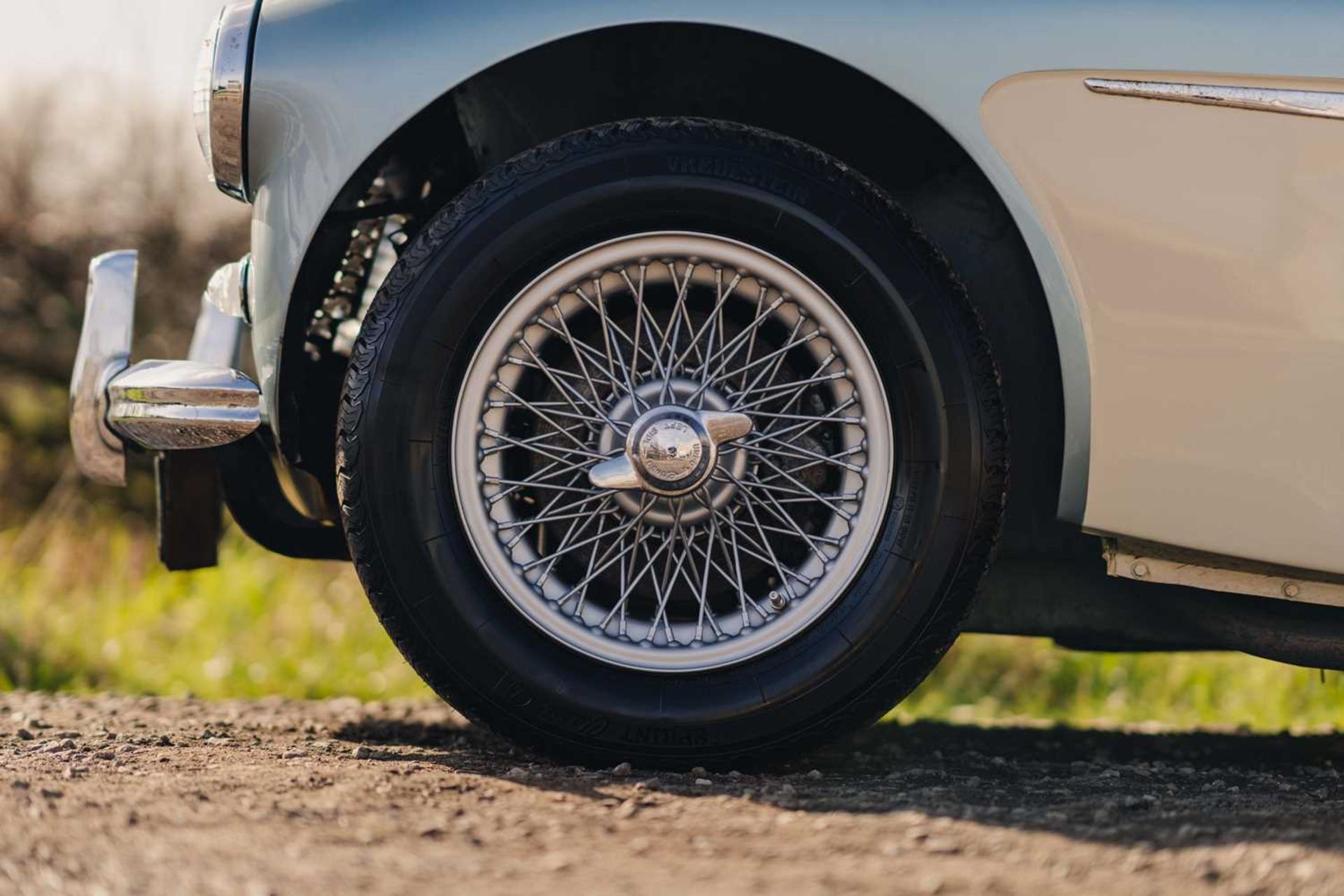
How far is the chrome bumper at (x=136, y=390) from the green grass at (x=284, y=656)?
5.58ft

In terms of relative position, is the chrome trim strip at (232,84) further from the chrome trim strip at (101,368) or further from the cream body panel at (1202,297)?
the cream body panel at (1202,297)

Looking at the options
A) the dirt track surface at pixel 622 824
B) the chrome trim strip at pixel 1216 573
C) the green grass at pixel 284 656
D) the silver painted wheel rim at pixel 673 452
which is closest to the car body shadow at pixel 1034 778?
the dirt track surface at pixel 622 824

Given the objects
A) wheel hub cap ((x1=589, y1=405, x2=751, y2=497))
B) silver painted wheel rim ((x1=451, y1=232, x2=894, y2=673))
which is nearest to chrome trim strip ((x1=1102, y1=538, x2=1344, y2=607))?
silver painted wheel rim ((x1=451, y1=232, x2=894, y2=673))

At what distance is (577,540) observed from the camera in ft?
7.48

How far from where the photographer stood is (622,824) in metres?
1.81

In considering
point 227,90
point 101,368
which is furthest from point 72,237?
point 227,90

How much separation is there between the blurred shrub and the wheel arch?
3871 mm

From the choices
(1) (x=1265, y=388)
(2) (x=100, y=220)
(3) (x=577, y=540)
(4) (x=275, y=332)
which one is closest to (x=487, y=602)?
(3) (x=577, y=540)

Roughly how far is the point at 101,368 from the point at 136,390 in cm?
21

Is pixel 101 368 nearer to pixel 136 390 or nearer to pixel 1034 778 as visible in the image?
pixel 136 390

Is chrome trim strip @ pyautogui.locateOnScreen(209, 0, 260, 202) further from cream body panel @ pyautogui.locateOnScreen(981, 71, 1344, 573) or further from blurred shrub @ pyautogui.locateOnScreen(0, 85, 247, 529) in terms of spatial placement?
blurred shrub @ pyautogui.locateOnScreen(0, 85, 247, 529)

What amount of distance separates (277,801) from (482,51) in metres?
1.29

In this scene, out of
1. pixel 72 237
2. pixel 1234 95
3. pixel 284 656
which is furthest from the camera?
pixel 72 237

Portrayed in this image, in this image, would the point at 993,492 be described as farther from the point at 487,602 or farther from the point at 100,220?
the point at 100,220
